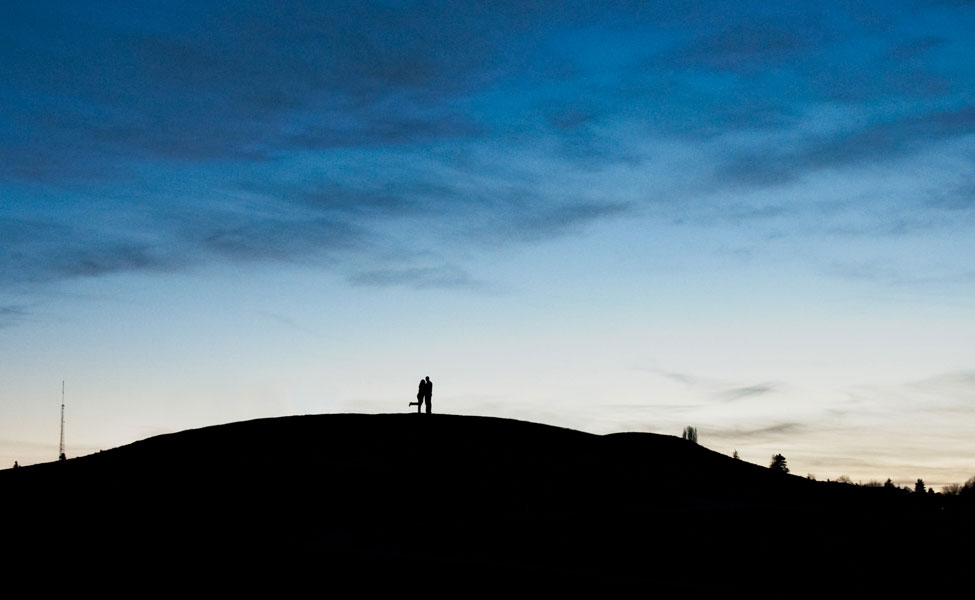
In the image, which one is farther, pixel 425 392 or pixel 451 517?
pixel 425 392

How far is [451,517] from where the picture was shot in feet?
122

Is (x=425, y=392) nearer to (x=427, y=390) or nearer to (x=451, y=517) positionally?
(x=427, y=390)

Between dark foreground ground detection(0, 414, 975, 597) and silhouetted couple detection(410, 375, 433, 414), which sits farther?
silhouetted couple detection(410, 375, 433, 414)

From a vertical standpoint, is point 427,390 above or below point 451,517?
above

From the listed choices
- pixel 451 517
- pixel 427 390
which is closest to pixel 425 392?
pixel 427 390

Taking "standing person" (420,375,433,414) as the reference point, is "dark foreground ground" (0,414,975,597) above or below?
below

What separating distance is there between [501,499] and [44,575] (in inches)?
677

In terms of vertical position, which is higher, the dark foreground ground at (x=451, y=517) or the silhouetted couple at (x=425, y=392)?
the silhouetted couple at (x=425, y=392)

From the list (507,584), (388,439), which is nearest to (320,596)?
(507,584)

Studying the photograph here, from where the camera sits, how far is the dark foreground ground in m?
29.8

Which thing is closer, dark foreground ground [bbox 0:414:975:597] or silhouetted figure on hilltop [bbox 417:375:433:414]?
dark foreground ground [bbox 0:414:975:597]

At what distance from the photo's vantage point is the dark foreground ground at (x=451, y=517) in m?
29.8

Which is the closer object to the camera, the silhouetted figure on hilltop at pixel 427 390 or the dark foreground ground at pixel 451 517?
the dark foreground ground at pixel 451 517

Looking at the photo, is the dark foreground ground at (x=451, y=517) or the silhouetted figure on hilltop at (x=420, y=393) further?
the silhouetted figure on hilltop at (x=420, y=393)
